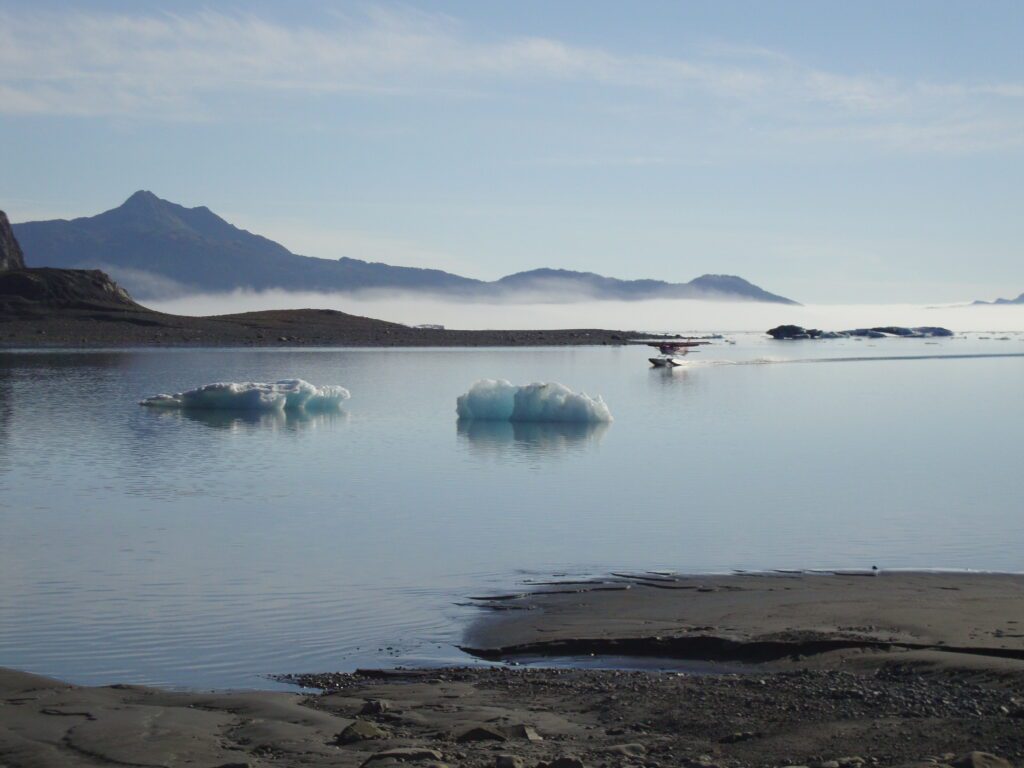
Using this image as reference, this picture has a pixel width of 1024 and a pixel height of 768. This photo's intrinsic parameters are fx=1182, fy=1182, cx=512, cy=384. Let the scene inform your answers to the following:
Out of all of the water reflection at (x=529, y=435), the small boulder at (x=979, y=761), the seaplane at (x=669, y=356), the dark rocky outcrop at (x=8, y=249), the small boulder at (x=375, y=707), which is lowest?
the water reflection at (x=529, y=435)

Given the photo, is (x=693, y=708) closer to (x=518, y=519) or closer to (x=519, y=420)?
(x=518, y=519)

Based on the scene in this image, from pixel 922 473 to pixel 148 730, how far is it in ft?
49.4

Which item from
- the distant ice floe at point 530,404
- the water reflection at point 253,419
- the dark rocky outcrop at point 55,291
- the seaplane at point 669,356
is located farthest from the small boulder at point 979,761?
the dark rocky outcrop at point 55,291

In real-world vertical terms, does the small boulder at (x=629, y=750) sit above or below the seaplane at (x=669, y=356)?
below

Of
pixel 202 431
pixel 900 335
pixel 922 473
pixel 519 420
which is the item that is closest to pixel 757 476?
pixel 922 473

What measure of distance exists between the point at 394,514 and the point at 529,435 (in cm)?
1133

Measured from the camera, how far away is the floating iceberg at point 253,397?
98.1 feet

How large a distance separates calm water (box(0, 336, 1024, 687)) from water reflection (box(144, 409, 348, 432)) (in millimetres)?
192

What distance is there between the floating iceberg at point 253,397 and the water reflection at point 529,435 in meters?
4.21

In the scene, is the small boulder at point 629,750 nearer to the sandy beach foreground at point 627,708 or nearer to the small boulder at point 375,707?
the sandy beach foreground at point 627,708

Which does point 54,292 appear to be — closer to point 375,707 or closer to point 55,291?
point 55,291

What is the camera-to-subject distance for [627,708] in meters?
6.74

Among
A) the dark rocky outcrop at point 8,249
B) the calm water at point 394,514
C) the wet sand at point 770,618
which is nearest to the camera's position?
the wet sand at point 770,618

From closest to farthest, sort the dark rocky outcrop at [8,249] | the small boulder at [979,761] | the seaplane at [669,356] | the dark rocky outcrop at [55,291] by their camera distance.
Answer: the small boulder at [979,761] → the seaplane at [669,356] → the dark rocky outcrop at [55,291] → the dark rocky outcrop at [8,249]
